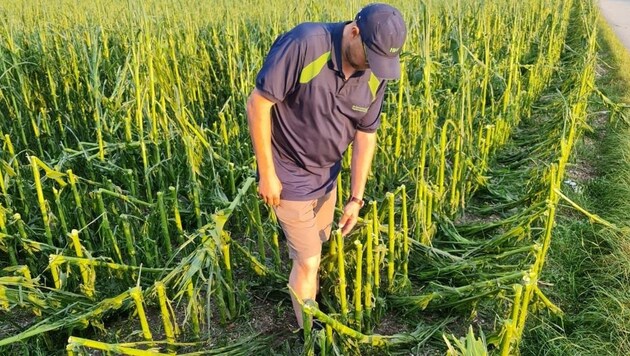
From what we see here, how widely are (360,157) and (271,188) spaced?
1.30ft

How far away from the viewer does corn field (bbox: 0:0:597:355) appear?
1.72 meters

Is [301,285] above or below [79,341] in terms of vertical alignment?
below

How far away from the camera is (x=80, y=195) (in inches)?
89.1

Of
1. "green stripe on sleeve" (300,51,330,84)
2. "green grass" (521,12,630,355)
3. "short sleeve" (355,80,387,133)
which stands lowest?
"green grass" (521,12,630,355)

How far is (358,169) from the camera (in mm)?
1896

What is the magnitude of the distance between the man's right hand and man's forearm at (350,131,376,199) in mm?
344

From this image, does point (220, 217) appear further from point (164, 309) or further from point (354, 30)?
point (354, 30)

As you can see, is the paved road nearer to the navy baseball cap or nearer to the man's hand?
the man's hand

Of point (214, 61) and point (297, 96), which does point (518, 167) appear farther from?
point (214, 61)

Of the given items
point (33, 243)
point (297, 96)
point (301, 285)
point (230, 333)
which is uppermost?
point (297, 96)

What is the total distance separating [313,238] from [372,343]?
407mm

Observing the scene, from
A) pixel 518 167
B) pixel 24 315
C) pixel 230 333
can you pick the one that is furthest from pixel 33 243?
pixel 518 167

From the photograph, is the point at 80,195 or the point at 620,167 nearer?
the point at 80,195

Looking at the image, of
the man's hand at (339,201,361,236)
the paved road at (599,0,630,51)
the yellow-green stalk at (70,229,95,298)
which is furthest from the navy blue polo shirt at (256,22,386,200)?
the paved road at (599,0,630,51)
